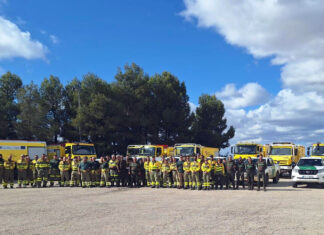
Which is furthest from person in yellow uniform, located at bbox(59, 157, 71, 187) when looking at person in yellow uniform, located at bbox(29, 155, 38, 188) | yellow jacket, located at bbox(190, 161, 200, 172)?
yellow jacket, located at bbox(190, 161, 200, 172)

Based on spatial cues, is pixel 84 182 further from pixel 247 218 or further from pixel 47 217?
pixel 247 218

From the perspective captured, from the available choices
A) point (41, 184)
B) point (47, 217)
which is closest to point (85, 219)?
point (47, 217)

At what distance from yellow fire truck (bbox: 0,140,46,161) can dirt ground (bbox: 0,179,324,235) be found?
36.8 ft

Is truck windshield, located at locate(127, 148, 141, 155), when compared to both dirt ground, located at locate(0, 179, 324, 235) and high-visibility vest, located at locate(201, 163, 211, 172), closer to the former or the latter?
high-visibility vest, located at locate(201, 163, 211, 172)

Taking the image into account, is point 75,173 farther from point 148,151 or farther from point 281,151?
point 281,151

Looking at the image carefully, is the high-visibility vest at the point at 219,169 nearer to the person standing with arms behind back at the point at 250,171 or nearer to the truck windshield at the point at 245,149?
the person standing with arms behind back at the point at 250,171

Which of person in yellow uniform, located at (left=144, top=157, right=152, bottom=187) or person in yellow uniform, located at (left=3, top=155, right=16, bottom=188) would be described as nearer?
person in yellow uniform, located at (left=3, top=155, right=16, bottom=188)

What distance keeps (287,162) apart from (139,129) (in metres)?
23.2

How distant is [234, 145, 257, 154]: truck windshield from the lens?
2548 centimetres

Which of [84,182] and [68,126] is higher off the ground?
[68,126]

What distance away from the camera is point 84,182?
1817 centimetres

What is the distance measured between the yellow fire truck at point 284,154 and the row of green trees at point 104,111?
19744 millimetres

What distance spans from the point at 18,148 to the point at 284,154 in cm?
1908

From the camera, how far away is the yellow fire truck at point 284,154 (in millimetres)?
24197
